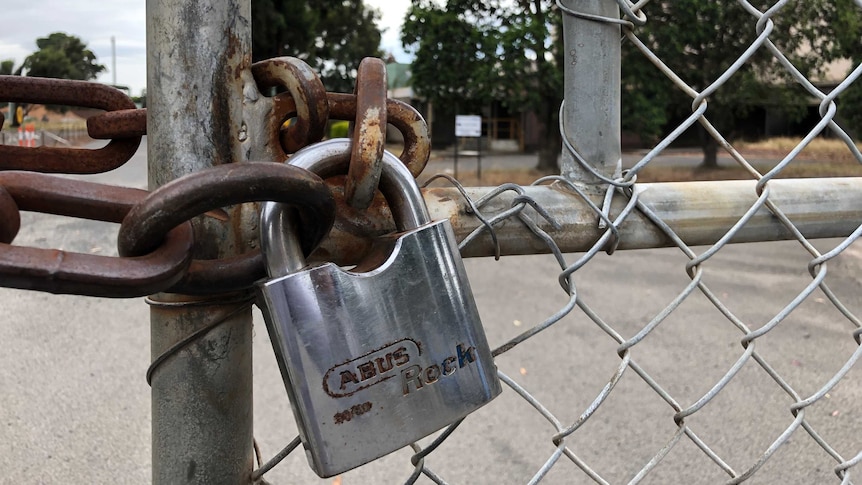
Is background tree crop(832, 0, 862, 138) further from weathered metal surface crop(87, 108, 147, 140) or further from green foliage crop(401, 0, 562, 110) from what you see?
weathered metal surface crop(87, 108, 147, 140)

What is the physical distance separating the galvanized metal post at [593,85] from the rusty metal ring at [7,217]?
51 centimetres

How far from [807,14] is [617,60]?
15218 millimetres

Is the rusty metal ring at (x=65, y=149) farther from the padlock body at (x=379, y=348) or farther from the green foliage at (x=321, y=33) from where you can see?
the green foliage at (x=321, y=33)

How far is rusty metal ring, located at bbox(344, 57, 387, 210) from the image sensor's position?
47cm

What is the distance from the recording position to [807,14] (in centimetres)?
1348

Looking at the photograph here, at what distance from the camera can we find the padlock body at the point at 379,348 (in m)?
0.45

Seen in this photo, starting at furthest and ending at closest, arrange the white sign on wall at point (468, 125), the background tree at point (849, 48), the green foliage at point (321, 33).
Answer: the green foliage at point (321, 33), the background tree at point (849, 48), the white sign on wall at point (468, 125)

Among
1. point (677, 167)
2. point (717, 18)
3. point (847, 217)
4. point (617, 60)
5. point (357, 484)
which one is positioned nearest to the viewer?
point (617, 60)

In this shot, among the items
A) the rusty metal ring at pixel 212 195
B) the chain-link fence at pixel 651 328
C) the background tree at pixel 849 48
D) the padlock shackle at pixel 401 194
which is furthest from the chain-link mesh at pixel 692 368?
the background tree at pixel 849 48

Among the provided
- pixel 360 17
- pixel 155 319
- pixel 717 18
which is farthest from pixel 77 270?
pixel 360 17

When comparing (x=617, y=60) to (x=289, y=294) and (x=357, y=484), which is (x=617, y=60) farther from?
(x=357, y=484)

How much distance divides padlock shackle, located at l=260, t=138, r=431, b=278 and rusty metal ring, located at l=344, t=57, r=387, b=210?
0.06 ft

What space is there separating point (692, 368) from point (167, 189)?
324 cm

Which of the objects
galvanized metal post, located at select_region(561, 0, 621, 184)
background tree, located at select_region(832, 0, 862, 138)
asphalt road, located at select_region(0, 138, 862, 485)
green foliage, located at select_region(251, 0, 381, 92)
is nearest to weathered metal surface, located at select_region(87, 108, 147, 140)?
galvanized metal post, located at select_region(561, 0, 621, 184)
